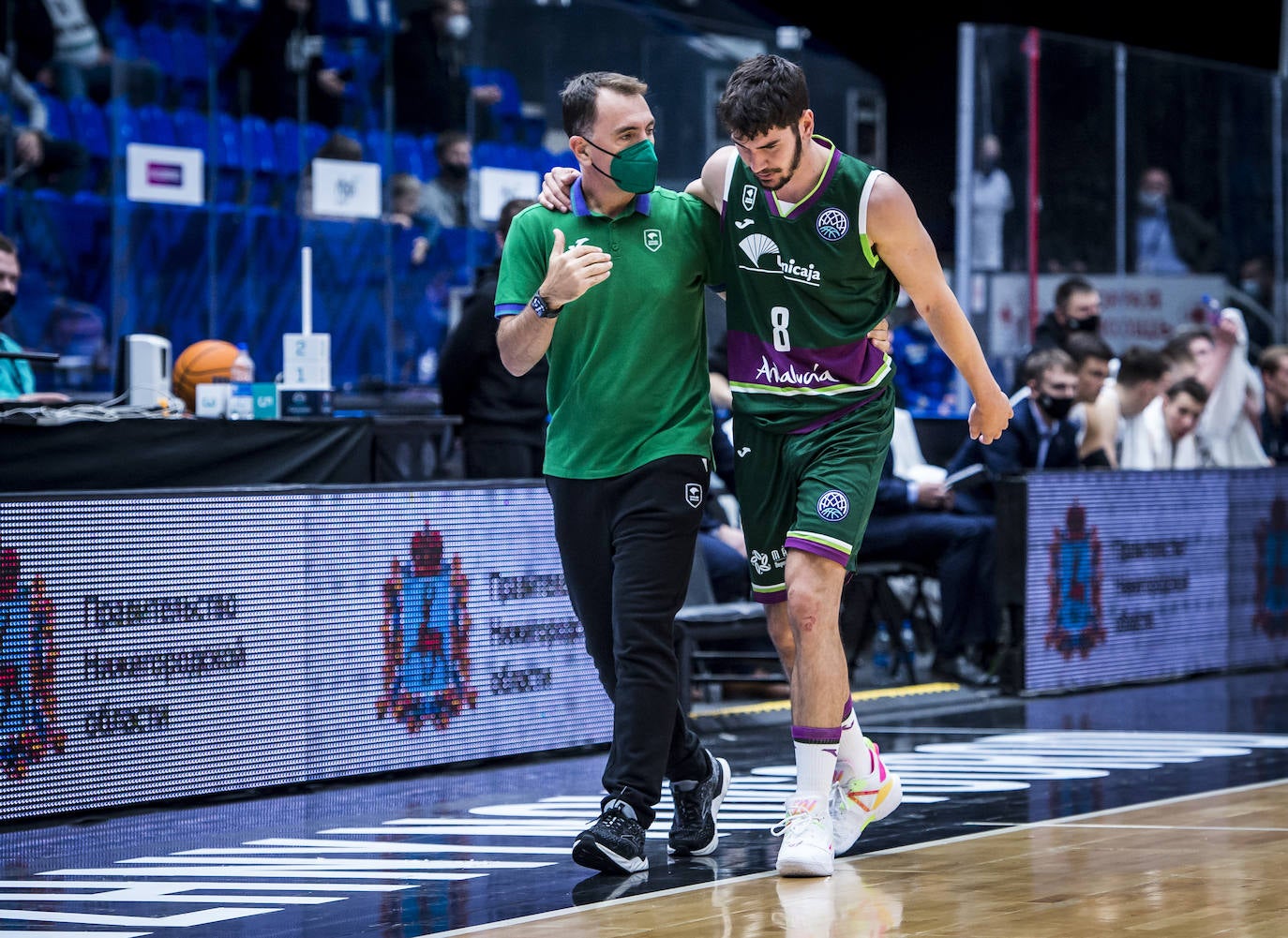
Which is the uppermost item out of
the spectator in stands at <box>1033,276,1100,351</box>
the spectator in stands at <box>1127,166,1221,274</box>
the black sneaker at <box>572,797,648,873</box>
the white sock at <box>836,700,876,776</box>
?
the spectator in stands at <box>1127,166,1221,274</box>

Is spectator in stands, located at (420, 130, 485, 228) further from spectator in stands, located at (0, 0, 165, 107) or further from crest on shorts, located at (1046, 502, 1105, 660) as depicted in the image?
crest on shorts, located at (1046, 502, 1105, 660)

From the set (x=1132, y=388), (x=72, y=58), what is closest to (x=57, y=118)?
(x=72, y=58)

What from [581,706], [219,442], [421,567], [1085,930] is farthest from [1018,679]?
[1085,930]

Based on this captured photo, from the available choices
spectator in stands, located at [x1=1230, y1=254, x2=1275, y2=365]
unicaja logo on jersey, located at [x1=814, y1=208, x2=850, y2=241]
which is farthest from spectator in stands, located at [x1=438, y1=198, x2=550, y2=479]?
spectator in stands, located at [x1=1230, y1=254, x2=1275, y2=365]

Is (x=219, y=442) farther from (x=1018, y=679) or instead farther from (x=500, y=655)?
(x=1018, y=679)

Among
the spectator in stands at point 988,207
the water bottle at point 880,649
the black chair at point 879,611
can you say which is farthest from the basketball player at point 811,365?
the spectator in stands at point 988,207

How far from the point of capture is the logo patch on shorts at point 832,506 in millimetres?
4703

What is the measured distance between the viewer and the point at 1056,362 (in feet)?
31.9

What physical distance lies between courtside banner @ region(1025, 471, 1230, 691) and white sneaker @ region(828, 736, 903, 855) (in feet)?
13.9

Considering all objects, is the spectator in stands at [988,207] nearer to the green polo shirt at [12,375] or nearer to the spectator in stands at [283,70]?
the spectator in stands at [283,70]

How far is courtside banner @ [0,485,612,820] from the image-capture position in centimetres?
587

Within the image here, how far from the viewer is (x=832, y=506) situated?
4.71 m

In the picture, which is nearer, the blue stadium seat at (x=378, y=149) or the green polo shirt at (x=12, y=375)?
the green polo shirt at (x=12, y=375)

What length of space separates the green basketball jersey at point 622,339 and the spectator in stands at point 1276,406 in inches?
325
